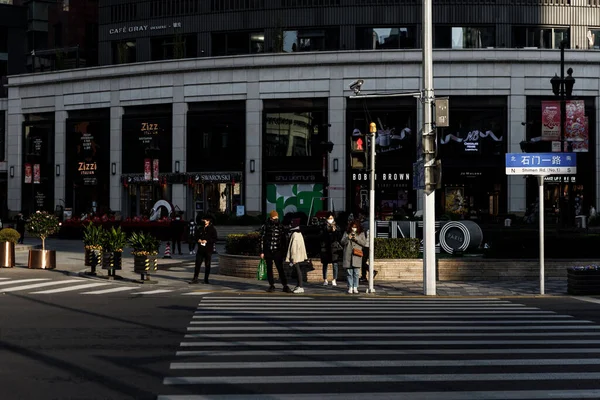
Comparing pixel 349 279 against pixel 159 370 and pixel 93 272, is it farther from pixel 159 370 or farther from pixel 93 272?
pixel 159 370

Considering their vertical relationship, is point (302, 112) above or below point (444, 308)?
above

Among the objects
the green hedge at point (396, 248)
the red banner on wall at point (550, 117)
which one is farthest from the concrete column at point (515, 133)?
the green hedge at point (396, 248)

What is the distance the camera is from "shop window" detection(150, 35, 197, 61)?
54.7 m

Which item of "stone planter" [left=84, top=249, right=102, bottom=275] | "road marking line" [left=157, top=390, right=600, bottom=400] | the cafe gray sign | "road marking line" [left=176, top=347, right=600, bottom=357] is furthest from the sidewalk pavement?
"road marking line" [left=157, top=390, right=600, bottom=400]

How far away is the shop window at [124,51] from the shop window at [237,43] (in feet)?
21.7

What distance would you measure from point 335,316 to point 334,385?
609 centimetres

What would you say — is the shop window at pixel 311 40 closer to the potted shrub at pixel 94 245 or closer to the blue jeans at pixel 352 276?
the potted shrub at pixel 94 245

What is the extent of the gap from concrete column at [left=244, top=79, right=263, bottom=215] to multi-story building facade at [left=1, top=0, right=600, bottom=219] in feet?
0.30

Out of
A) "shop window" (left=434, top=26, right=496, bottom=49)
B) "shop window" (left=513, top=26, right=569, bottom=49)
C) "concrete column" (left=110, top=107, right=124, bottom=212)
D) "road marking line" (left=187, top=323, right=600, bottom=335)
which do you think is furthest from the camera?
"concrete column" (left=110, top=107, right=124, bottom=212)

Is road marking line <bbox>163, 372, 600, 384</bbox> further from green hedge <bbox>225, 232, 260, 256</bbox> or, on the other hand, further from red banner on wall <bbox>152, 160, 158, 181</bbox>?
red banner on wall <bbox>152, 160, 158, 181</bbox>

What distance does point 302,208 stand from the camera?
52031 mm

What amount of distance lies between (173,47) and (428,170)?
127 ft

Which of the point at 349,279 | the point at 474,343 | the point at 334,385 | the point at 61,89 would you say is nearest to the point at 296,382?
the point at 334,385

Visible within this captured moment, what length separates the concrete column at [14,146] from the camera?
6000cm
